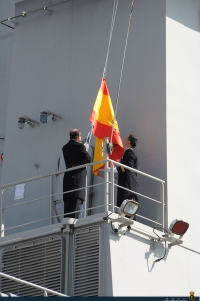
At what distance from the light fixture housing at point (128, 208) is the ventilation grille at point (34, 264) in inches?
42.6

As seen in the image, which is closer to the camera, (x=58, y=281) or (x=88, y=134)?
(x=58, y=281)

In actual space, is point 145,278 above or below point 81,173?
below

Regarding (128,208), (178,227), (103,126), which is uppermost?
(103,126)

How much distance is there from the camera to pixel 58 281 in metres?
12.4

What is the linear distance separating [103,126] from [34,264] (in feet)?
8.38

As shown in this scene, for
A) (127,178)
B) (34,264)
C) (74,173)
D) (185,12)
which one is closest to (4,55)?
(185,12)

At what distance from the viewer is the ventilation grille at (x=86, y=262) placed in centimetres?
1209

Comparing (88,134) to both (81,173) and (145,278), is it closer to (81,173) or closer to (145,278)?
(81,173)

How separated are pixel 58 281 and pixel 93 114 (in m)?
2.84

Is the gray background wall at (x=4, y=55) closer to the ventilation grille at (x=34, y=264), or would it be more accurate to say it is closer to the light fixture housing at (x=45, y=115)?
the light fixture housing at (x=45, y=115)

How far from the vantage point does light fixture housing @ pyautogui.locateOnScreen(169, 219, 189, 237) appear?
12.6 m

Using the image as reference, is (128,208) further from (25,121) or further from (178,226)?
(25,121)

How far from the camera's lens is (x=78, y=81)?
15.1 meters

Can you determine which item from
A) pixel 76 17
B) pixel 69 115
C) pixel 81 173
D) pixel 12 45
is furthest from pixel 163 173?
pixel 12 45
